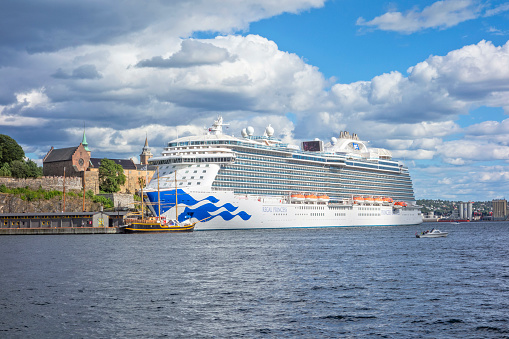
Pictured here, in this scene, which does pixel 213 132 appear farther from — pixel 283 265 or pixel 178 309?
pixel 178 309

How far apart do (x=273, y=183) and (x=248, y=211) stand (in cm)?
1400

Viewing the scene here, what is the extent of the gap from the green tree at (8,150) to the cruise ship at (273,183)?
46.0 meters

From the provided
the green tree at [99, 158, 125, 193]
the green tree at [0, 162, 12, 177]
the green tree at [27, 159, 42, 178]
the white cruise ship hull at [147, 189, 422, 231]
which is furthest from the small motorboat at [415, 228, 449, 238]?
the green tree at [99, 158, 125, 193]

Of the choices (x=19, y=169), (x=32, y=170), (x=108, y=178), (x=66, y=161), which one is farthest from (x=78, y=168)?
(x=19, y=169)

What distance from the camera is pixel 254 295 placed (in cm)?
3150

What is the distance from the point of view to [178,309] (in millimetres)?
28062

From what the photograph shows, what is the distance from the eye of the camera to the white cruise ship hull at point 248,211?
89.0 metres

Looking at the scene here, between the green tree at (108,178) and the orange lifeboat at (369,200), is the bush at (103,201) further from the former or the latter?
the orange lifeboat at (369,200)

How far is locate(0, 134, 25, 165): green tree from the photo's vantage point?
130 m

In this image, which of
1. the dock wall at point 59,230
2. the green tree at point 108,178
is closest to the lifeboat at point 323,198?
the dock wall at point 59,230

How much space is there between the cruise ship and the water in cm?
3766

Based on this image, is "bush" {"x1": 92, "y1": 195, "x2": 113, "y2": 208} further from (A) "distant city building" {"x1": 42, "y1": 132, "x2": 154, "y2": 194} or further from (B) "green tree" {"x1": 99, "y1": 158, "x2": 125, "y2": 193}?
(B) "green tree" {"x1": 99, "y1": 158, "x2": 125, "y2": 193}

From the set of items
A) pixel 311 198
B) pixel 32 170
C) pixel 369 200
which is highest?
pixel 32 170

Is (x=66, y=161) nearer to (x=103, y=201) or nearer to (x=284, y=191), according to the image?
(x=103, y=201)
